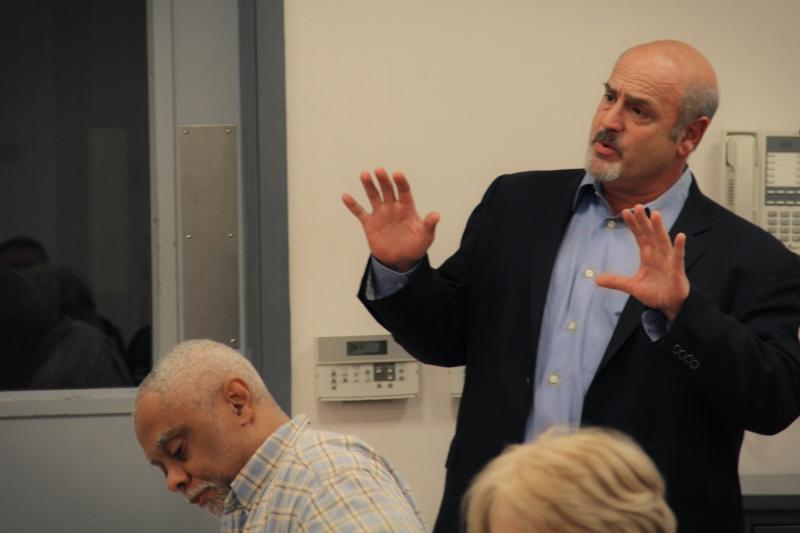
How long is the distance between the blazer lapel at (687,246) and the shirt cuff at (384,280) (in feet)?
1.26

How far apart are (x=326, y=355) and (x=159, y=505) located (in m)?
0.59

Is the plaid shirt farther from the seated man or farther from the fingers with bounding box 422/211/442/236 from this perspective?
the fingers with bounding box 422/211/442/236

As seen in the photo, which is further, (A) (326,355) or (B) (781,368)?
(A) (326,355)

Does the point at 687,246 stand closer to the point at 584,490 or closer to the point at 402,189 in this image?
the point at 402,189

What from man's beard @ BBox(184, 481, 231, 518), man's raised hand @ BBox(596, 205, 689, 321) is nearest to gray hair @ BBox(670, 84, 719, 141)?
man's raised hand @ BBox(596, 205, 689, 321)

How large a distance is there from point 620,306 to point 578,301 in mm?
79

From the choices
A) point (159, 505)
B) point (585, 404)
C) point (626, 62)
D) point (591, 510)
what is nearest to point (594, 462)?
point (591, 510)

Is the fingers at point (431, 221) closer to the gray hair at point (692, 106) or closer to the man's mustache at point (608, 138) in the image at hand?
the man's mustache at point (608, 138)

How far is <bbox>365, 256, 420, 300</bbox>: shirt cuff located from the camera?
2295mm

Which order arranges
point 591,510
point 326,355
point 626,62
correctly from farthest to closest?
point 326,355, point 626,62, point 591,510

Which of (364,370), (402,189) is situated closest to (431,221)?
(402,189)

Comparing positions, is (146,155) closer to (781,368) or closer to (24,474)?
(24,474)

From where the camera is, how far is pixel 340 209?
317cm

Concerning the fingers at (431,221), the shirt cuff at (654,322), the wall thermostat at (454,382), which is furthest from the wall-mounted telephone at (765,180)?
the fingers at (431,221)
